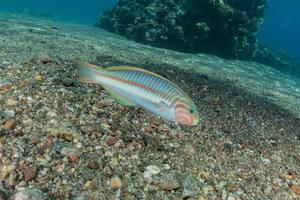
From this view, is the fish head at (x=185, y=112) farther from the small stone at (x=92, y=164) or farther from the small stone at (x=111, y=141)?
the small stone at (x=111, y=141)

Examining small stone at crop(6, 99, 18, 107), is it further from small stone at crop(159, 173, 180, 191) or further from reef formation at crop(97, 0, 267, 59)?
reef formation at crop(97, 0, 267, 59)

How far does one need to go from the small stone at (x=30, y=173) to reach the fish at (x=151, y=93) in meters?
1.56

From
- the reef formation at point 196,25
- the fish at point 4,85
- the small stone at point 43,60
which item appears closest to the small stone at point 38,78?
the fish at point 4,85

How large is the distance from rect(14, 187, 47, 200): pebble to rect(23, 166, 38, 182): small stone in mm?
156

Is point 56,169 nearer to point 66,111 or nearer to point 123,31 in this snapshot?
point 66,111

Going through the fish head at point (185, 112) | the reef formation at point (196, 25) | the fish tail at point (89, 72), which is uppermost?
the fish tail at point (89, 72)

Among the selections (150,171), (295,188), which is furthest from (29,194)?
(295,188)

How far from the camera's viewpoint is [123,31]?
22.5 meters

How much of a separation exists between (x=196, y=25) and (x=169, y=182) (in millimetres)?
15108

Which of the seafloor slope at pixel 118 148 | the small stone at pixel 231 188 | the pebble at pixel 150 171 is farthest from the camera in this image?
the small stone at pixel 231 188

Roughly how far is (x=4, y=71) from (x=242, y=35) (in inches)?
681

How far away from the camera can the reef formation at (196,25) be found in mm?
18281

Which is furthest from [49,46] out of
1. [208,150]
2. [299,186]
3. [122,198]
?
[299,186]

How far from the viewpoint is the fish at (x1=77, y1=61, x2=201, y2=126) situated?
271cm
